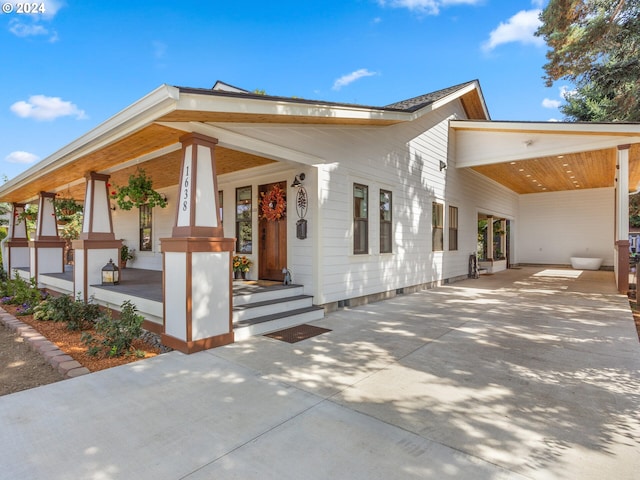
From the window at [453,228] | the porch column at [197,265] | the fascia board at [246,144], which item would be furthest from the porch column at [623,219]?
the porch column at [197,265]

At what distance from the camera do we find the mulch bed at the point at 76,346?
143 inches

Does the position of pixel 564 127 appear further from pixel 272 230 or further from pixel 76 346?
pixel 76 346

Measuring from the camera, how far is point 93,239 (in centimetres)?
615

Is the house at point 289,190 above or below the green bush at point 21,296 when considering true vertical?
above

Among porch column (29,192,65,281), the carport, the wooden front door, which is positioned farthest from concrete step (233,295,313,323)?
the carport

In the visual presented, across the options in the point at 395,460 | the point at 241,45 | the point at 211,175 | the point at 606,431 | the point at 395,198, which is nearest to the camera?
the point at 395,460

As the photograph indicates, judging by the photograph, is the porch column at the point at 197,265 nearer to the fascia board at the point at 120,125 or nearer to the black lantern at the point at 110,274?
the fascia board at the point at 120,125

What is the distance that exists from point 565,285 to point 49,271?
14379mm

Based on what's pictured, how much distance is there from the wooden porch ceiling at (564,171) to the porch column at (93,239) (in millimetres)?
10507

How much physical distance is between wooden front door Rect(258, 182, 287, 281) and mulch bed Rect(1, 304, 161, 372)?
292 centimetres

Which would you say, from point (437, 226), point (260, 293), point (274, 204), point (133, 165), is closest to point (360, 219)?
point (274, 204)

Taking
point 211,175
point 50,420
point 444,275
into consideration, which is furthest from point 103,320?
point 444,275

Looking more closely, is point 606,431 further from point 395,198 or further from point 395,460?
point 395,198

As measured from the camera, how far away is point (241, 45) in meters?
12.5
